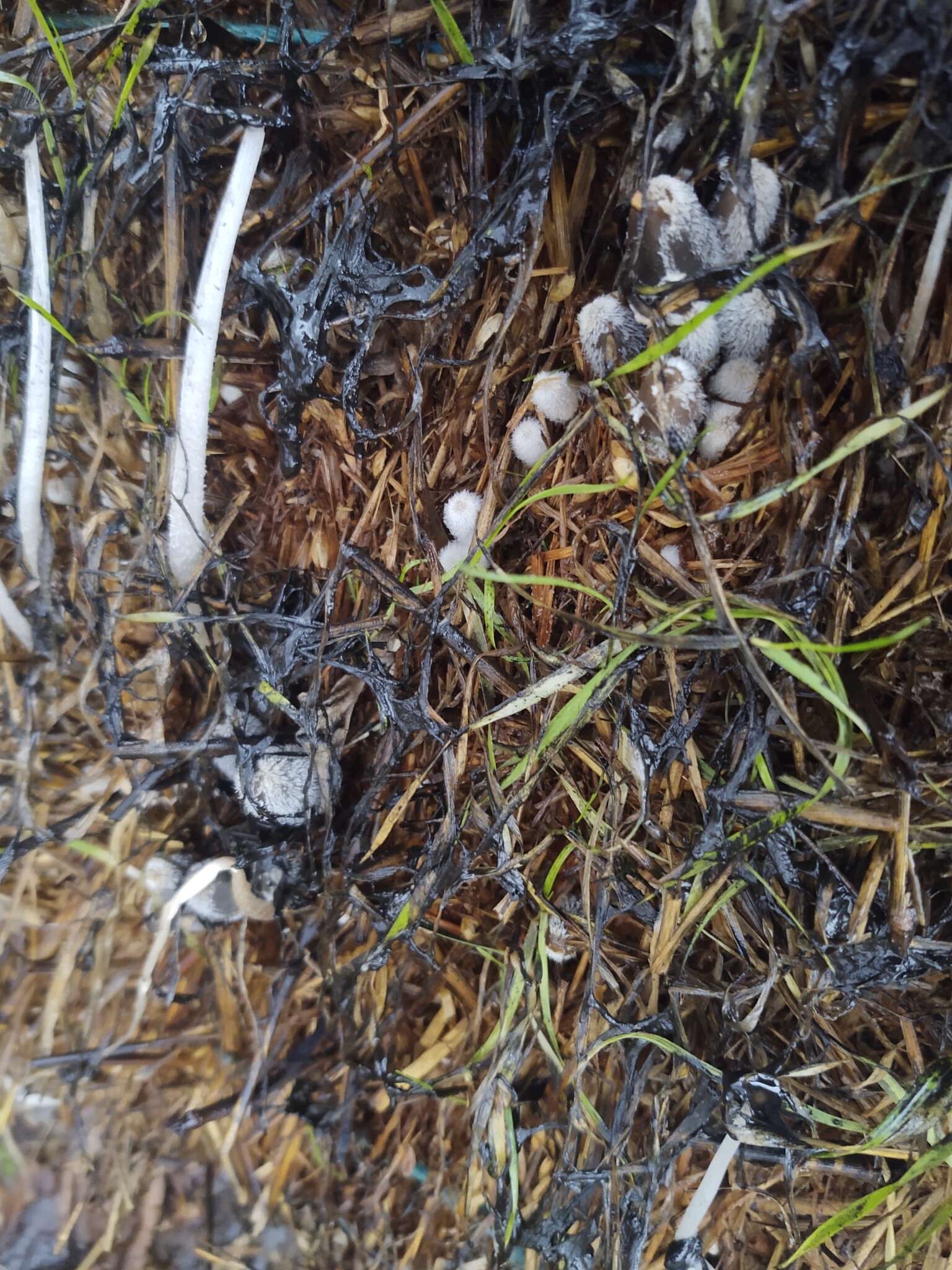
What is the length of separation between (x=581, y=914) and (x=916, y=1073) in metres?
0.36

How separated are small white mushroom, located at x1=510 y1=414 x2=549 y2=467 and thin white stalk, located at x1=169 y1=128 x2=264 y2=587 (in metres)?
0.34

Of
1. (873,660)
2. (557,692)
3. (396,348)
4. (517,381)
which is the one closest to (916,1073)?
(873,660)

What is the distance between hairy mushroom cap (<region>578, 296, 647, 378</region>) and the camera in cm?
64

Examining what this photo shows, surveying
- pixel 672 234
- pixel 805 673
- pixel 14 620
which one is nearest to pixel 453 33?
pixel 672 234

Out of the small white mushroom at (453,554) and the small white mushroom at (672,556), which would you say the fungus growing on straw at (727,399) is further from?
the small white mushroom at (453,554)

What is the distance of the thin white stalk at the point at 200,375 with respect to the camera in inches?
29.1

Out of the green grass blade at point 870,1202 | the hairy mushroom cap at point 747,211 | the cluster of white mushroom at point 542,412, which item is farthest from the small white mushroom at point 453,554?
the green grass blade at point 870,1202

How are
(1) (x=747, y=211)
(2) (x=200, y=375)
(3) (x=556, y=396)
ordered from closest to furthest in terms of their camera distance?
(1) (x=747, y=211), (3) (x=556, y=396), (2) (x=200, y=375)

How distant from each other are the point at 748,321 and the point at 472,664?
1.33 ft

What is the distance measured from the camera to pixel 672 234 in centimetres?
60

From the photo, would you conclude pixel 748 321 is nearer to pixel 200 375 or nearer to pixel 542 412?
pixel 542 412

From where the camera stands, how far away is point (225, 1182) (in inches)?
39.6

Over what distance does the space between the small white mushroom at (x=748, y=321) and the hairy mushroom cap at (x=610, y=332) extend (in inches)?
2.7

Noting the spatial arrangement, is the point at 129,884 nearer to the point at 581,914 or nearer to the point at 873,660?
the point at 581,914
